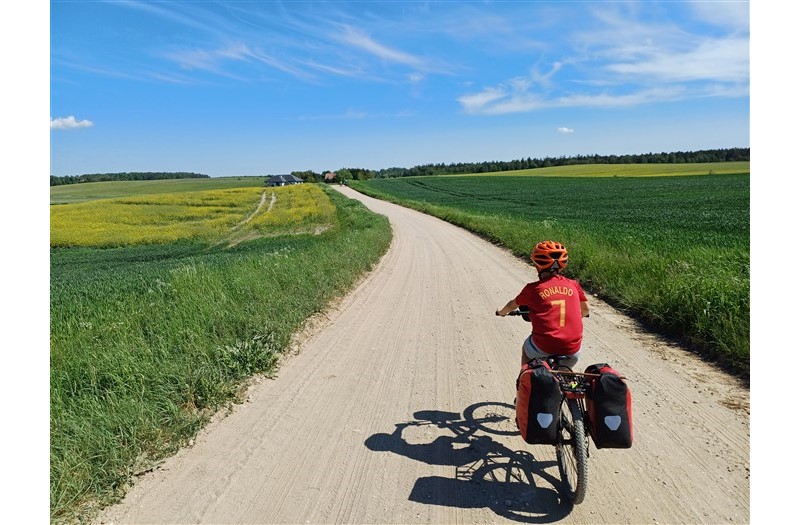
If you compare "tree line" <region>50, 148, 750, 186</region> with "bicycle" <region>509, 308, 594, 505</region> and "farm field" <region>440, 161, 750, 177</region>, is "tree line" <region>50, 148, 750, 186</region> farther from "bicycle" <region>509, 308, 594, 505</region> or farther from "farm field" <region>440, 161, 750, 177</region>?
"bicycle" <region>509, 308, 594, 505</region>

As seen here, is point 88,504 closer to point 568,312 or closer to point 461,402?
point 461,402

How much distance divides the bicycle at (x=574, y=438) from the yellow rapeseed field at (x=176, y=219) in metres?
26.7

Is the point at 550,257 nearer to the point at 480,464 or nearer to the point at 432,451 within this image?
the point at 480,464

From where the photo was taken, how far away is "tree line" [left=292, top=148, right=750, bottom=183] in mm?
95312

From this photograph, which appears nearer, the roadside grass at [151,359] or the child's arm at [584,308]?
the roadside grass at [151,359]

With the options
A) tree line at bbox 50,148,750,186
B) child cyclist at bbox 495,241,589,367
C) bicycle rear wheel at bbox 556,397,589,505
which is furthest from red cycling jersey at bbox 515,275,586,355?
tree line at bbox 50,148,750,186

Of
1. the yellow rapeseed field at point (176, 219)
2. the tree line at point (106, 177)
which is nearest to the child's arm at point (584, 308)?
the yellow rapeseed field at point (176, 219)

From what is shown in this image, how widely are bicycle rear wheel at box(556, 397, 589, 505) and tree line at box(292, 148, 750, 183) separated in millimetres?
Answer: 106678

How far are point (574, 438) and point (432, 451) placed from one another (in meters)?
1.22

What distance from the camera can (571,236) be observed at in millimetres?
14312

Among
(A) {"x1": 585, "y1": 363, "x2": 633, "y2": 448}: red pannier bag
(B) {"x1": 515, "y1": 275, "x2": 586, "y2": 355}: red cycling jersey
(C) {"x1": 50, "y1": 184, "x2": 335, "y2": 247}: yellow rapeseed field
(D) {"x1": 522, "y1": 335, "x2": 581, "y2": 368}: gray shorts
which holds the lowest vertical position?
(A) {"x1": 585, "y1": 363, "x2": 633, "y2": 448}: red pannier bag

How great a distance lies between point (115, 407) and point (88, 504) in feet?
3.54

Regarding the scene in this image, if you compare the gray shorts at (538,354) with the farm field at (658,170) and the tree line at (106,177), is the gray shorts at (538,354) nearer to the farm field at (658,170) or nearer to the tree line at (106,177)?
the farm field at (658,170)

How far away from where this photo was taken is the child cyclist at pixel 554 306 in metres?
3.56
